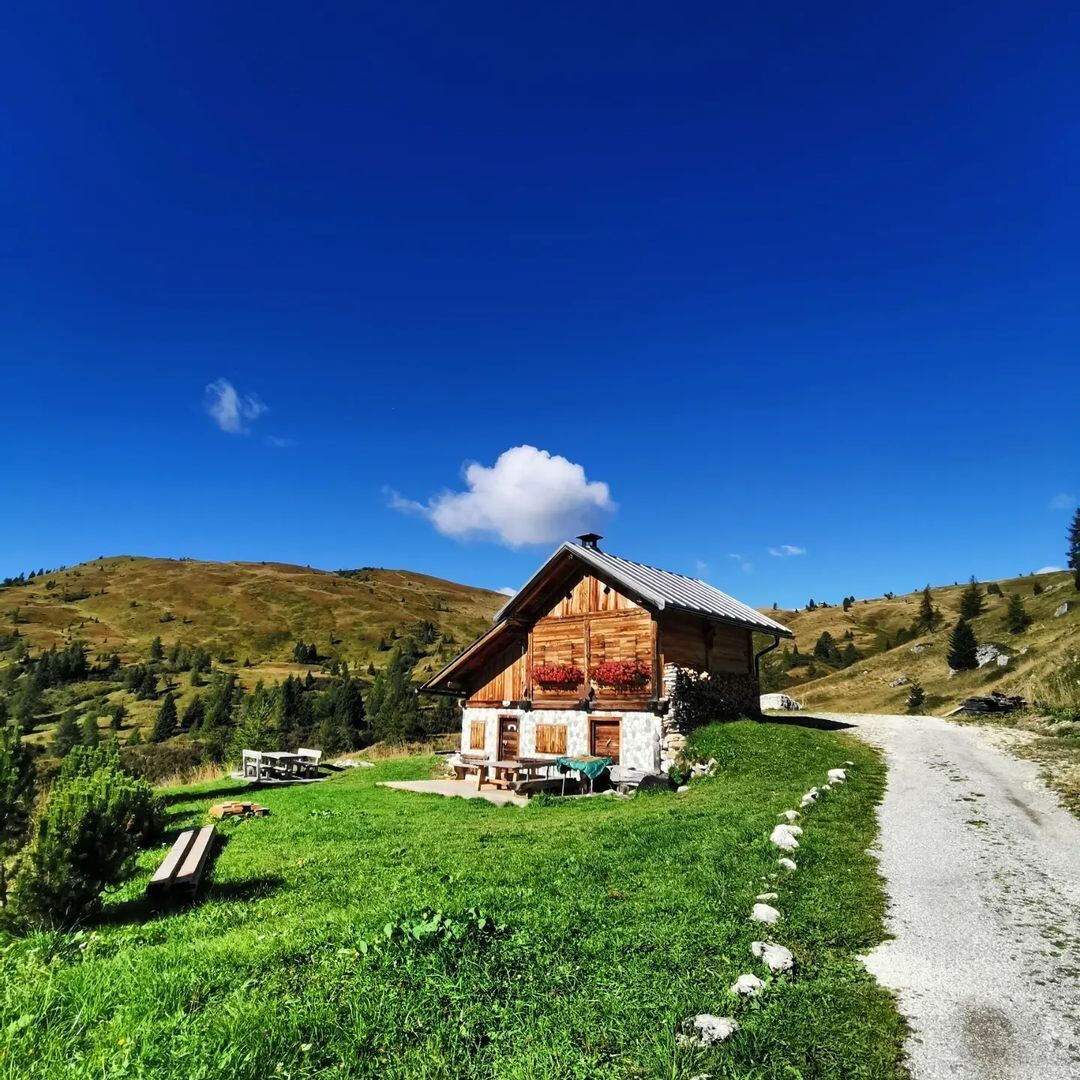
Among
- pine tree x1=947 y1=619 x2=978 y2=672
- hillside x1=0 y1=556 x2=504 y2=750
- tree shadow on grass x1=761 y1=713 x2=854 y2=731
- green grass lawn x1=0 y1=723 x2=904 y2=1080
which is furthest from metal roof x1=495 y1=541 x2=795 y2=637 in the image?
hillside x1=0 y1=556 x2=504 y2=750

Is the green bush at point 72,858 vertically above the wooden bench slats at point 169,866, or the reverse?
the green bush at point 72,858

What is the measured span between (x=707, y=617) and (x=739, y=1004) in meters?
20.9

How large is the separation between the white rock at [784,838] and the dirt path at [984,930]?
1329 mm

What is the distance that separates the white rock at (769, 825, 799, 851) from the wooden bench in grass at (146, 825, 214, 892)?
8.90 meters

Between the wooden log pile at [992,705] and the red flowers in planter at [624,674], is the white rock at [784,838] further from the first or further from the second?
the wooden log pile at [992,705]

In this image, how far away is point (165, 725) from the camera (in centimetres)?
8894

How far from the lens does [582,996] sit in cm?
600

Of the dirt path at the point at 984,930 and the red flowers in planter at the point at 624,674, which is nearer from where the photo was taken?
the dirt path at the point at 984,930

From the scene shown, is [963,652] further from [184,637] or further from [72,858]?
[184,637]

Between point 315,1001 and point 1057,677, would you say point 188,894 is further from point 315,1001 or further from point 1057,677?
point 1057,677

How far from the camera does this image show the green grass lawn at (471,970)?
507 cm

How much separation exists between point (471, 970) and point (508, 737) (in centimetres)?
2314

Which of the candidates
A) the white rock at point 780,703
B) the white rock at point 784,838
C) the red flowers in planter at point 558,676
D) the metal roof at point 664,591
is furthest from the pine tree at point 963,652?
the white rock at point 784,838

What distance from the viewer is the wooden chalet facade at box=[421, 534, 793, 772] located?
24547 millimetres
